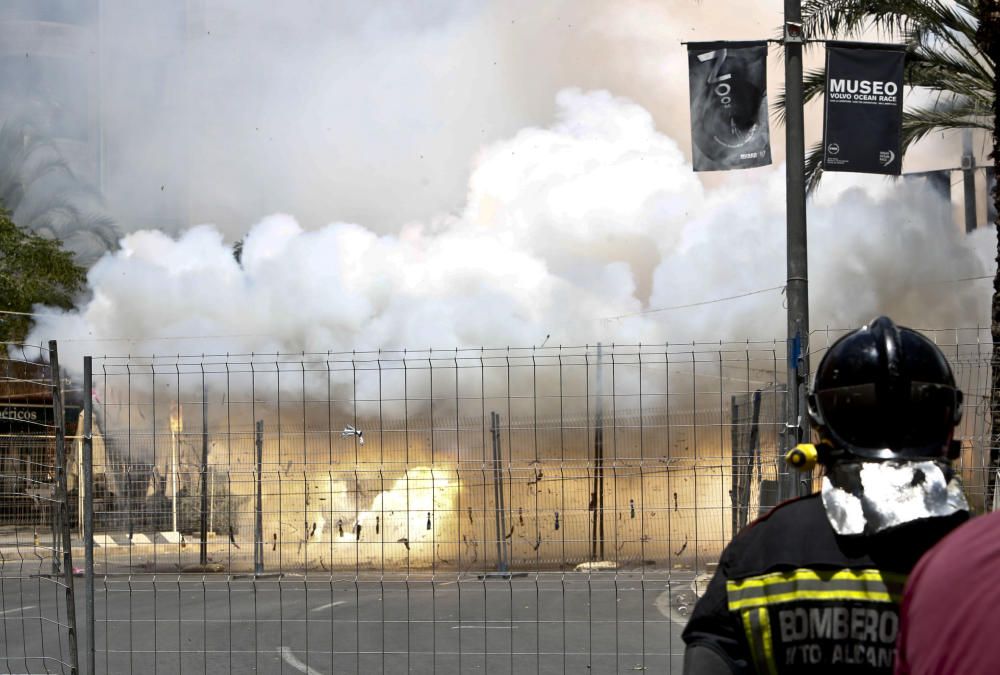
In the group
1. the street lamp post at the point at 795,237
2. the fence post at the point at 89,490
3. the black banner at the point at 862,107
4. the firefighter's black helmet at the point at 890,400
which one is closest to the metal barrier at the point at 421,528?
the fence post at the point at 89,490

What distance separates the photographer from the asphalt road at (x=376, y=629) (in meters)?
7.61

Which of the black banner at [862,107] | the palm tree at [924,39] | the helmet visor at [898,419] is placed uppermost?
the palm tree at [924,39]

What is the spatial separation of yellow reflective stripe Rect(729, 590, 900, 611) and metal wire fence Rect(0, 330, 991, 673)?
3.41m

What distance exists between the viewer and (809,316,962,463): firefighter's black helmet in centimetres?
208

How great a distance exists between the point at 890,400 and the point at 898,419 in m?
0.04

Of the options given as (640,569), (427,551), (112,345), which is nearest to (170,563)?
(427,551)

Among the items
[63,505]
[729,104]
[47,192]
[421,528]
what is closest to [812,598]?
[63,505]

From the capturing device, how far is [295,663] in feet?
29.2

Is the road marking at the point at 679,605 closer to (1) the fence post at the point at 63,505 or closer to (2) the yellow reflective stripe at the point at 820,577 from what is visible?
(1) the fence post at the point at 63,505

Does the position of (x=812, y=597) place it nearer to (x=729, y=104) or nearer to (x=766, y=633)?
(x=766, y=633)

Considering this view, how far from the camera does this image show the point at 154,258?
2798 centimetres

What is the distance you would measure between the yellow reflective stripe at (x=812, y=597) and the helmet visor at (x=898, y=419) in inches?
10.0

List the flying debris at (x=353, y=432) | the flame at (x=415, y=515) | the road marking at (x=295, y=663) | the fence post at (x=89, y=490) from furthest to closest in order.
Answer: the road marking at (x=295, y=663), the flame at (x=415, y=515), the flying debris at (x=353, y=432), the fence post at (x=89, y=490)

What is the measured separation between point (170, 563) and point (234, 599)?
359cm
